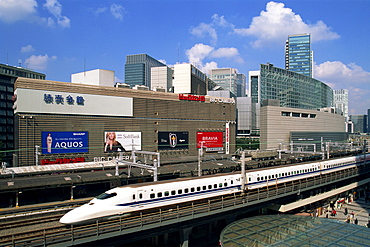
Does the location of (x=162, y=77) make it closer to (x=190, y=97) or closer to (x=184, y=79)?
(x=184, y=79)

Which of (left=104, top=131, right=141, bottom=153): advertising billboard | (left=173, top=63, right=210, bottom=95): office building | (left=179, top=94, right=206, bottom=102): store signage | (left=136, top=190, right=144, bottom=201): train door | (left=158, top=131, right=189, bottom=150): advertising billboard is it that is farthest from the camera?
(left=173, top=63, right=210, bottom=95): office building

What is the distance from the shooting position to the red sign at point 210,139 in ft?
254

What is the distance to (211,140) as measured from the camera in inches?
3152

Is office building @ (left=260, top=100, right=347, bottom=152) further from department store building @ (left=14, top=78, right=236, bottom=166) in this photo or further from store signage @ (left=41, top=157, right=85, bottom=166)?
store signage @ (left=41, top=157, right=85, bottom=166)

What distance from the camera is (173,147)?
7181cm

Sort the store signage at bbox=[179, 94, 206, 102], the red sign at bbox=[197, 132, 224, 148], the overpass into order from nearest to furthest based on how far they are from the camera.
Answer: the overpass, the store signage at bbox=[179, 94, 206, 102], the red sign at bbox=[197, 132, 224, 148]

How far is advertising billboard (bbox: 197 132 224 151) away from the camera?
77.6 metres

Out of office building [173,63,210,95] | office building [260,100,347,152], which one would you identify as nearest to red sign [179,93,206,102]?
office building [173,63,210,95]

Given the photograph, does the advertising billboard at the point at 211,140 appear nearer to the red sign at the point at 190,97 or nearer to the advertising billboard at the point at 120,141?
the red sign at the point at 190,97

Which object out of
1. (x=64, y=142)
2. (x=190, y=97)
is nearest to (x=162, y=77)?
(x=190, y=97)

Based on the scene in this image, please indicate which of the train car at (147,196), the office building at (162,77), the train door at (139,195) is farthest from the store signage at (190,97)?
the office building at (162,77)

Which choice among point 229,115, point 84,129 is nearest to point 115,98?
point 84,129

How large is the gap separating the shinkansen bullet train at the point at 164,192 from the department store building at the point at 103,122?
13.9 m

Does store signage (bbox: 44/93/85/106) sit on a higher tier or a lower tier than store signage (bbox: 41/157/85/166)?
higher
